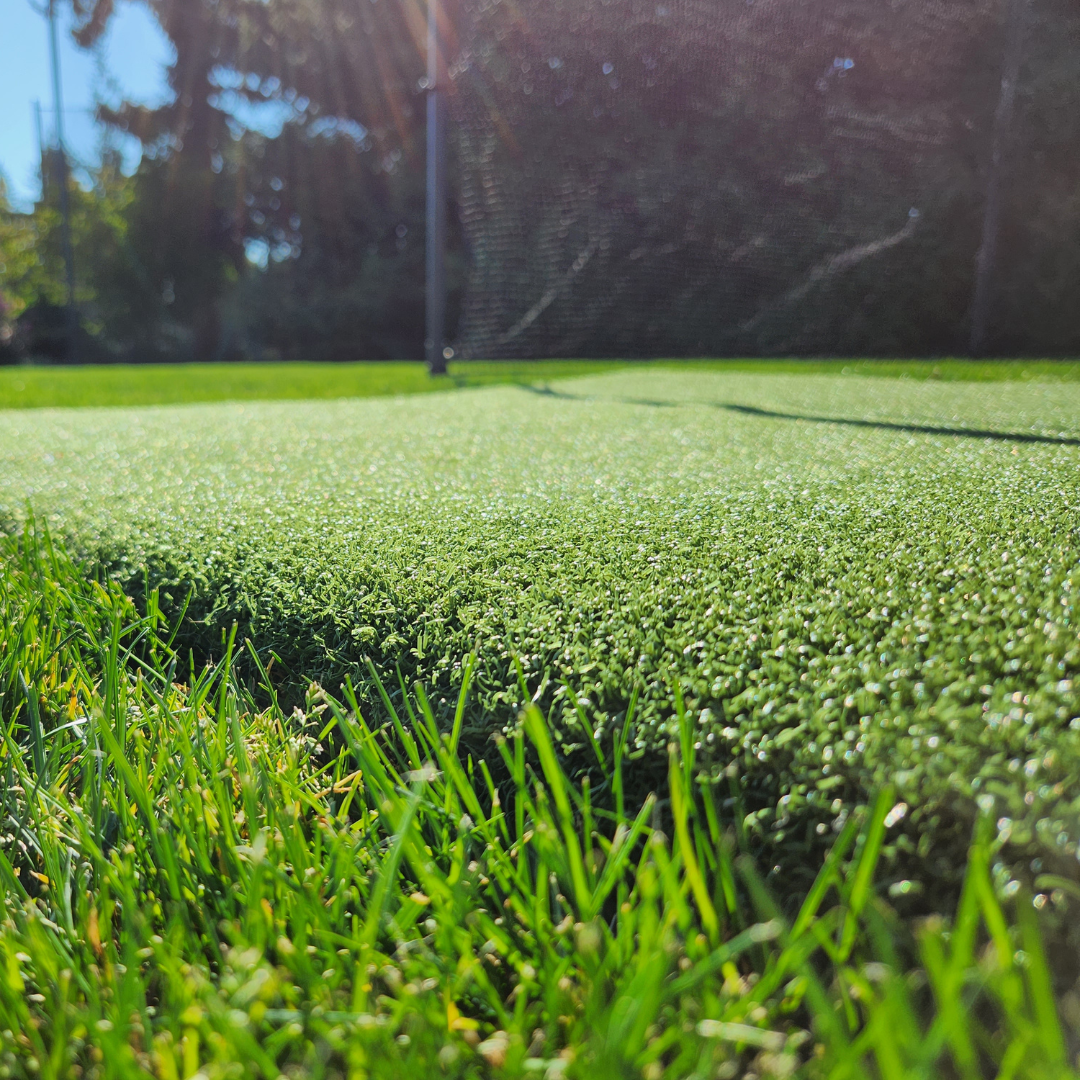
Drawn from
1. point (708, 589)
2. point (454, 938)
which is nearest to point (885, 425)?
point (708, 589)

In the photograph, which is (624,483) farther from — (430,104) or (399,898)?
(430,104)

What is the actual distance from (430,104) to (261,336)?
16401 mm

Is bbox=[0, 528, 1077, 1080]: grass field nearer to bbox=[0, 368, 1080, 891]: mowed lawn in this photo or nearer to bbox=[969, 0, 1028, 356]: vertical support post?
bbox=[0, 368, 1080, 891]: mowed lawn

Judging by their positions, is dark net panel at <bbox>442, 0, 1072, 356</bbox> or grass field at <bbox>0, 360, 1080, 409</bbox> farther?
dark net panel at <bbox>442, 0, 1072, 356</bbox>

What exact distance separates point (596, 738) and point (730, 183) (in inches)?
333

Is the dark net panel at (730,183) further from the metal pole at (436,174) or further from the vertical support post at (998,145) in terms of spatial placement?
the metal pole at (436,174)

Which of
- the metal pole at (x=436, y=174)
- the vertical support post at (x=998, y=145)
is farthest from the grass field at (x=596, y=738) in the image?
the vertical support post at (x=998, y=145)

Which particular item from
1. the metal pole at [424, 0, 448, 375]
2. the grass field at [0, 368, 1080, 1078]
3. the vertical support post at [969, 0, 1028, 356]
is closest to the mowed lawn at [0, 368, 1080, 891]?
the grass field at [0, 368, 1080, 1078]

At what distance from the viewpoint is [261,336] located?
21219 millimetres

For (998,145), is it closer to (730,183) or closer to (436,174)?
(730,183)

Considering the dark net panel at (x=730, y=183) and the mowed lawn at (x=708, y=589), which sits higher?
the dark net panel at (x=730, y=183)

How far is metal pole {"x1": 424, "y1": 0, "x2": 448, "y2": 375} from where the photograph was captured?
582 cm

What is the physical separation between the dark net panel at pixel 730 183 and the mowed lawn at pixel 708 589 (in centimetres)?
638

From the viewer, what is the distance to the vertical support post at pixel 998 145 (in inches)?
264
